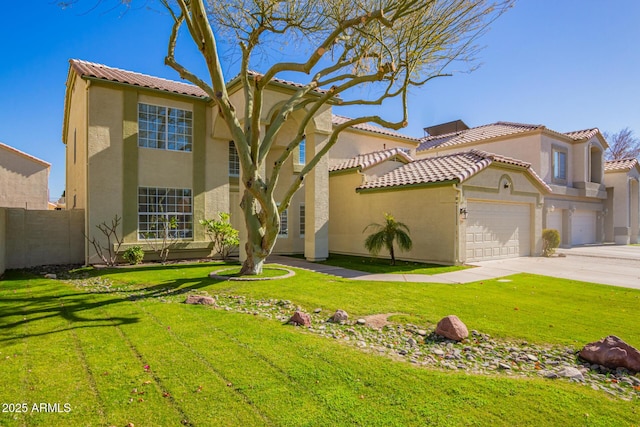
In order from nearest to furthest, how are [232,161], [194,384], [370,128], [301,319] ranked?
[194,384], [301,319], [232,161], [370,128]

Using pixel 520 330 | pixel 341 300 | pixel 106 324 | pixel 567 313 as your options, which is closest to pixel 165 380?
pixel 106 324

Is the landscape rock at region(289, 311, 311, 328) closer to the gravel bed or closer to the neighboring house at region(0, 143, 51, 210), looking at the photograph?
the gravel bed

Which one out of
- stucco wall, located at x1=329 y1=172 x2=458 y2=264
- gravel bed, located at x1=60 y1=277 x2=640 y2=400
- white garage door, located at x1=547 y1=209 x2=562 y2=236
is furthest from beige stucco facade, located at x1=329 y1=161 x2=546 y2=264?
gravel bed, located at x1=60 y1=277 x2=640 y2=400

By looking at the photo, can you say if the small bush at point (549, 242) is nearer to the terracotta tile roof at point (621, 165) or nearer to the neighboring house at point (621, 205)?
the neighboring house at point (621, 205)

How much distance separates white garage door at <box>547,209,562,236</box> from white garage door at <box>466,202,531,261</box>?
7075 mm

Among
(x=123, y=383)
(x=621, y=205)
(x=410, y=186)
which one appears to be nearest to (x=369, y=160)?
(x=410, y=186)

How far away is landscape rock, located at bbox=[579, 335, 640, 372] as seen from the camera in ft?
15.2

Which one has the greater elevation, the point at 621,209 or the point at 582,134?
the point at 582,134

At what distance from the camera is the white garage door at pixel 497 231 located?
14.9 meters

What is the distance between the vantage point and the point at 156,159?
1522 cm

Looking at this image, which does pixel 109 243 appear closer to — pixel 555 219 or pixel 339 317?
pixel 339 317

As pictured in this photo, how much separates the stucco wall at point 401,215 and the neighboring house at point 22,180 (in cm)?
2246

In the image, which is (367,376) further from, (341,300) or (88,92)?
(88,92)

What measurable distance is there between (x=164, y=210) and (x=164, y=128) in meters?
3.47
